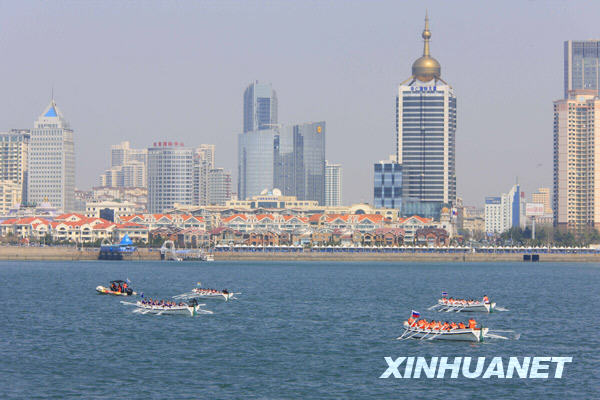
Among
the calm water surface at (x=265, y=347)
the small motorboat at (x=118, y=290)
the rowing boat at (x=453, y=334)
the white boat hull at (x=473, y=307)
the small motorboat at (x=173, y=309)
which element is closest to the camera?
the calm water surface at (x=265, y=347)

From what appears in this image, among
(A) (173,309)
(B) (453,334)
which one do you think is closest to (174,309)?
(A) (173,309)

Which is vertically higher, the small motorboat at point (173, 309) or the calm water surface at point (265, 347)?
the small motorboat at point (173, 309)

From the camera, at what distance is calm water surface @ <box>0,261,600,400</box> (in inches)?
2761

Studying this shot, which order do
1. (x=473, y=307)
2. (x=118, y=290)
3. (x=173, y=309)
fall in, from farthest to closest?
(x=118, y=290) → (x=473, y=307) → (x=173, y=309)

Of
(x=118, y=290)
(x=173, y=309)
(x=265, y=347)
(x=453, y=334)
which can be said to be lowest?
(x=265, y=347)

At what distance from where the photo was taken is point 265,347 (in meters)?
89.6

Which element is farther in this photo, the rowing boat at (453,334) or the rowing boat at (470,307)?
the rowing boat at (470,307)

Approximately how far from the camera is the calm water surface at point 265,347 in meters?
70.1

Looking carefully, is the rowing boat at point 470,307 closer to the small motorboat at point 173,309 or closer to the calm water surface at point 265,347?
the calm water surface at point 265,347

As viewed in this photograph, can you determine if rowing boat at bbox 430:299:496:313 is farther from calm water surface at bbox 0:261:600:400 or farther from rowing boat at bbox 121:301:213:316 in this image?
rowing boat at bbox 121:301:213:316

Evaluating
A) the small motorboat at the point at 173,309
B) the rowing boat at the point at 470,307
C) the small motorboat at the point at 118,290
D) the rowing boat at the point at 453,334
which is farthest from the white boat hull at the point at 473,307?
the small motorboat at the point at 118,290

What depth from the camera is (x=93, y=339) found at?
309 ft

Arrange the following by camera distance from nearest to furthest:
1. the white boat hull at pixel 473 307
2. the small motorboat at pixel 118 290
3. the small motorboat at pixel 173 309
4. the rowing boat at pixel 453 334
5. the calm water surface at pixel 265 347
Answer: the calm water surface at pixel 265 347 → the rowing boat at pixel 453 334 → the small motorboat at pixel 173 309 → the white boat hull at pixel 473 307 → the small motorboat at pixel 118 290

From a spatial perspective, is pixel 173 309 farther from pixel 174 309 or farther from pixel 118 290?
pixel 118 290
